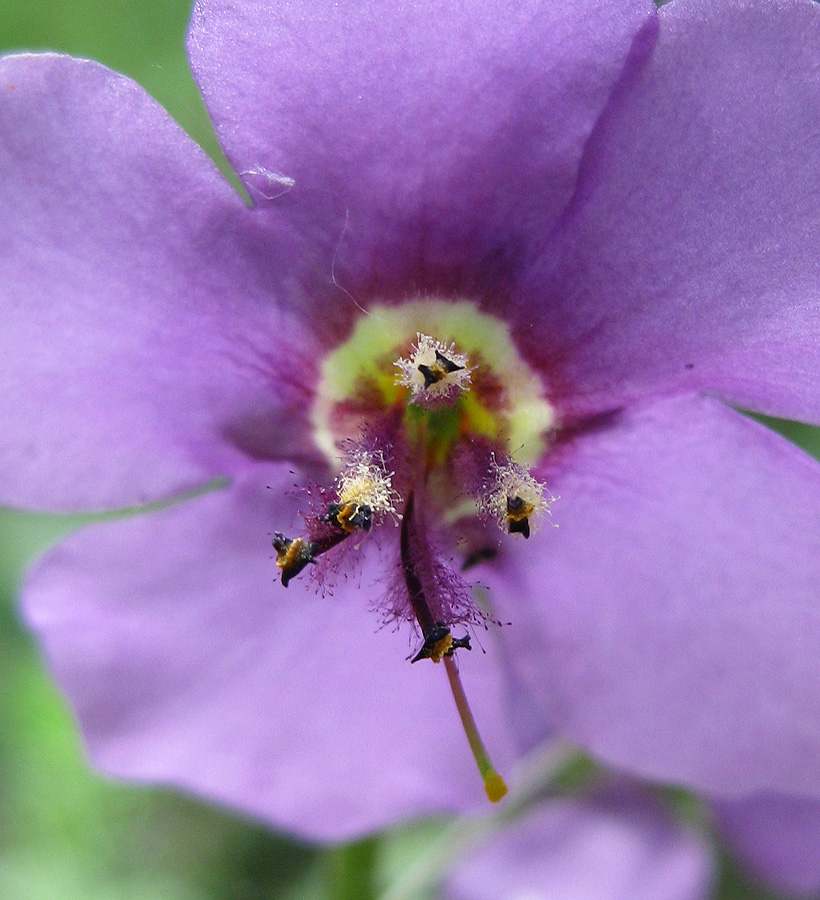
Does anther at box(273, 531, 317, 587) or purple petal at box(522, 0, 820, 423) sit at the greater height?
purple petal at box(522, 0, 820, 423)

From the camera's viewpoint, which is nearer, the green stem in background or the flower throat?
the flower throat

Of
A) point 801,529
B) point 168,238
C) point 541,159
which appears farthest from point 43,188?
point 801,529

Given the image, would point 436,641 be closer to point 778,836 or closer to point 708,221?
point 708,221

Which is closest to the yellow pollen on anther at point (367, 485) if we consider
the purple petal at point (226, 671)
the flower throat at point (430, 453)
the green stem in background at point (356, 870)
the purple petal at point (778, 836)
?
the flower throat at point (430, 453)

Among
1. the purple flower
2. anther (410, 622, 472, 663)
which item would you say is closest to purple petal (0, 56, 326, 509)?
the purple flower

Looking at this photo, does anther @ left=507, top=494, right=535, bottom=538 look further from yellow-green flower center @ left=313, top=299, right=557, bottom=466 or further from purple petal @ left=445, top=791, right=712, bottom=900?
purple petal @ left=445, top=791, right=712, bottom=900

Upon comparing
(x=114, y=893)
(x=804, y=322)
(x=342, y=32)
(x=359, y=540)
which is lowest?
(x=114, y=893)

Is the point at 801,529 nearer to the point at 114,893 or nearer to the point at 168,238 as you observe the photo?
the point at 168,238
